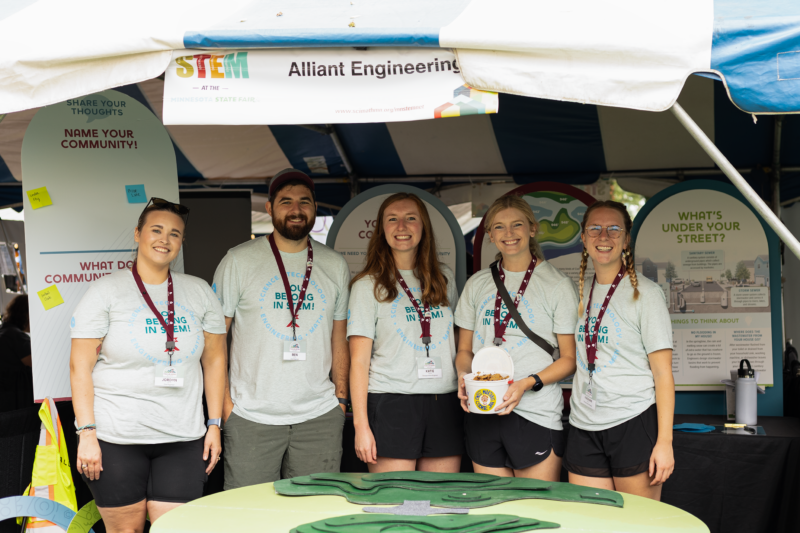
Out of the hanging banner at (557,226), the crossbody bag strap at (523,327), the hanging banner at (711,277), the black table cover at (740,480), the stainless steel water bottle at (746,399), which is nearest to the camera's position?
the crossbody bag strap at (523,327)

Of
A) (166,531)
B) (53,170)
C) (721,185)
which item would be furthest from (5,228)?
(721,185)

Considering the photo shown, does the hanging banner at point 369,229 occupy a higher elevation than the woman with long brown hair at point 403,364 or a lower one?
higher

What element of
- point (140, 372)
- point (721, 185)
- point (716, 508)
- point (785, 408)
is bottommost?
point (716, 508)

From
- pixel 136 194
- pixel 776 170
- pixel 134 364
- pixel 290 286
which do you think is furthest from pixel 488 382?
pixel 776 170

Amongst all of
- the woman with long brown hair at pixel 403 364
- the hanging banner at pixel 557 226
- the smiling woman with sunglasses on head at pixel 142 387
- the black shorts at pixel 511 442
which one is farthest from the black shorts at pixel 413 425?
the hanging banner at pixel 557 226

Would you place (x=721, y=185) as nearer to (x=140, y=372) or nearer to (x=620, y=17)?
(x=620, y=17)

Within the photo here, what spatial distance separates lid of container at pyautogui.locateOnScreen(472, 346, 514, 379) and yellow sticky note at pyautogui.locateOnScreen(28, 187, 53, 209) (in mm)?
1991

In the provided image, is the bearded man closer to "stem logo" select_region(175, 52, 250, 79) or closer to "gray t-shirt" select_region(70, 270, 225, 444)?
"gray t-shirt" select_region(70, 270, 225, 444)

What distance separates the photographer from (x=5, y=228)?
656cm

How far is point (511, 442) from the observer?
96.6 inches

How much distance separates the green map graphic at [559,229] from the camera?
3816mm

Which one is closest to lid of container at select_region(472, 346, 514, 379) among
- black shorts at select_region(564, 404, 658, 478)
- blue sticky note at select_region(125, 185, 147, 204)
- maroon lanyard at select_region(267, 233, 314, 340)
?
black shorts at select_region(564, 404, 658, 478)

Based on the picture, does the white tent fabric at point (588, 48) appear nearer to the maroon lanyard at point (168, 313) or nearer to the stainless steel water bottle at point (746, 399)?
the maroon lanyard at point (168, 313)

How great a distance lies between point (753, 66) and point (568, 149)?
267cm
